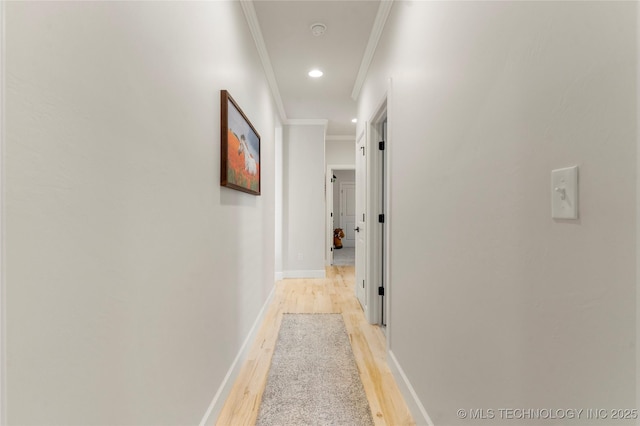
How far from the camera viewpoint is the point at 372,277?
3051 mm

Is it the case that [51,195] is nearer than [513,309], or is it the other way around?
[51,195]

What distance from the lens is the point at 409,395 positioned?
170 centimetres

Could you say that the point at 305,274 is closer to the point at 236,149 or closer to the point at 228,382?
the point at 228,382

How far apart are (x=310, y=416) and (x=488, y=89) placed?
5.43 ft

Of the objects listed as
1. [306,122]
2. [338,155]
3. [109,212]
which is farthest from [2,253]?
[338,155]

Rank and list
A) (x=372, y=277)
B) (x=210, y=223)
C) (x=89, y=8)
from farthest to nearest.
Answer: (x=372, y=277)
(x=210, y=223)
(x=89, y=8)

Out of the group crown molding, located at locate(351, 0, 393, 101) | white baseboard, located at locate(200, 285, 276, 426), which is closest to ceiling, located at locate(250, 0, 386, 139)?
crown molding, located at locate(351, 0, 393, 101)

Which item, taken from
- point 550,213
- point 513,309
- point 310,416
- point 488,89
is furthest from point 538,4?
point 310,416

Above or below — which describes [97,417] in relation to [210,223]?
below

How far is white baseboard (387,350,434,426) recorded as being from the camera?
150 cm

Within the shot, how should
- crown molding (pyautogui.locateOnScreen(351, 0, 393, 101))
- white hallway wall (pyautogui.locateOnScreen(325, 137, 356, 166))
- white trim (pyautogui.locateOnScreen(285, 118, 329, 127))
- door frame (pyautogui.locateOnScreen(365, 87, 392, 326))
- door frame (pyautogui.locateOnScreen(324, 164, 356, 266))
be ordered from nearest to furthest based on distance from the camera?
crown molding (pyautogui.locateOnScreen(351, 0, 393, 101)), door frame (pyautogui.locateOnScreen(365, 87, 392, 326)), white trim (pyautogui.locateOnScreen(285, 118, 329, 127)), door frame (pyautogui.locateOnScreen(324, 164, 356, 266)), white hallway wall (pyautogui.locateOnScreen(325, 137, 356, 166))

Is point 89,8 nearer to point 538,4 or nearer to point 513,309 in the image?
point 538,4

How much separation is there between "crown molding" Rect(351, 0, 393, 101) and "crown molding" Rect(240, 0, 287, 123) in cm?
89

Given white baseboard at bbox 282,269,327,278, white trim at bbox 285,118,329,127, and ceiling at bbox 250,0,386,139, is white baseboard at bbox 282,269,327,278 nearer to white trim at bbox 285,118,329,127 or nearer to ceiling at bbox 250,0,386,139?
white trim at bbox 285,118,329,127
